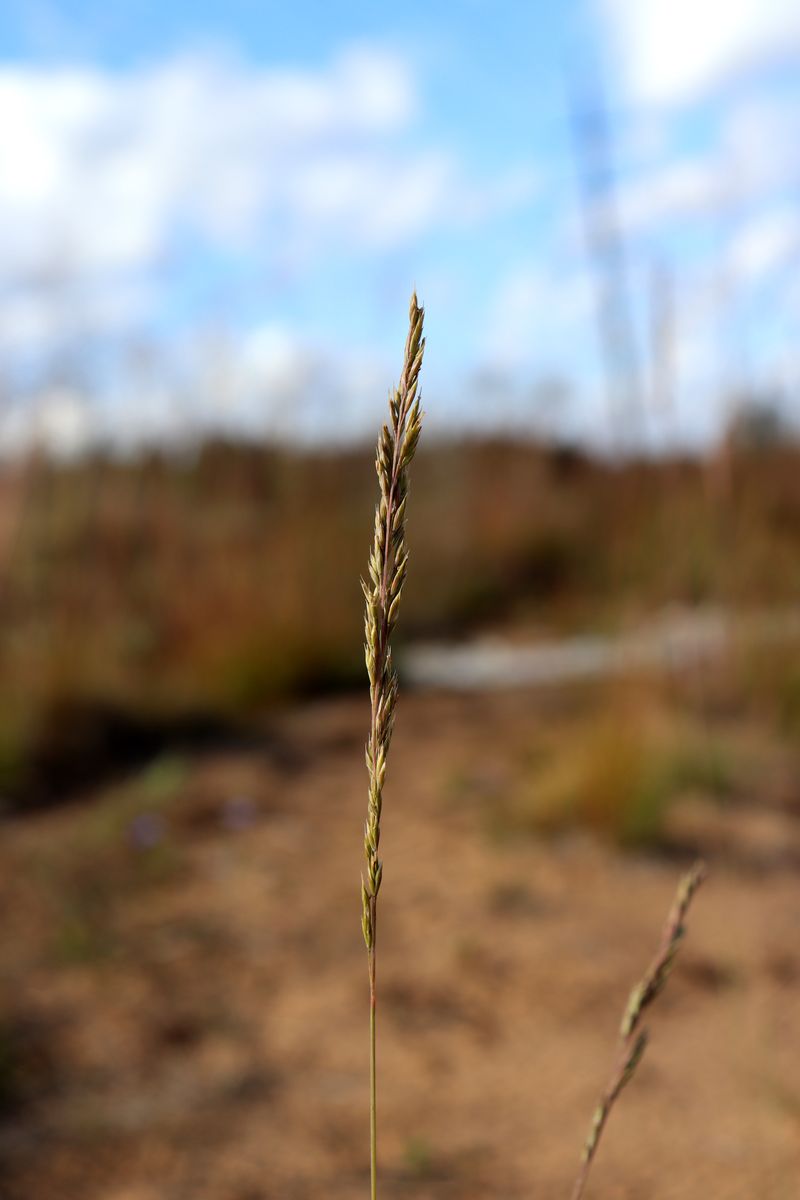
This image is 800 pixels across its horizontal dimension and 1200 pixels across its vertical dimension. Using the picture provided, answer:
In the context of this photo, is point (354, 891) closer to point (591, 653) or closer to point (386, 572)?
point (386, 572)

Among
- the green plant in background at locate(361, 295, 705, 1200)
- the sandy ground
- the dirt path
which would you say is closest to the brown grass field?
the sandy ground

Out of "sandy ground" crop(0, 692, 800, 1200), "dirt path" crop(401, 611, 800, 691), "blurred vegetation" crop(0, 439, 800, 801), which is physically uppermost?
"blurred vegetation" crop(0, 439, 800, 801)

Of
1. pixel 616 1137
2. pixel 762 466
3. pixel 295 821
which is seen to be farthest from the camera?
pixel 762 466

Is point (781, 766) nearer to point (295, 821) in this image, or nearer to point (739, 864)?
point (739, 864)

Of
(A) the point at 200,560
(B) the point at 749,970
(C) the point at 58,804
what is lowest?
(B) the point at 749,970

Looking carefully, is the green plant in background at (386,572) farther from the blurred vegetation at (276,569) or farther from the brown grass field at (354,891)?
the blurred vegetation at (276,569)

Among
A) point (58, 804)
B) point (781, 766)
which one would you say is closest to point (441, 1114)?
point (58, 804)

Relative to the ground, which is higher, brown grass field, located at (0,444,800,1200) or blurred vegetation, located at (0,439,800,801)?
blurred vegetation, located at (0,439,800,801)

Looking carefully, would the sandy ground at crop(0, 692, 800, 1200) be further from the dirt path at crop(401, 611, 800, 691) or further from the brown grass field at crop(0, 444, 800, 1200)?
the dirt path at crop(401, 611, 800, 691)
